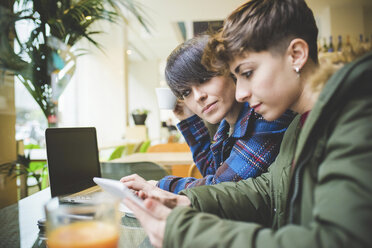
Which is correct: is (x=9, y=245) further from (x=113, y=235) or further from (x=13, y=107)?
(x=13, y=107)

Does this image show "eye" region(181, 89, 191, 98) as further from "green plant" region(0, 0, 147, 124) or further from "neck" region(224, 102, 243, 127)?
"green plant" region(0, 0, 147, 124)

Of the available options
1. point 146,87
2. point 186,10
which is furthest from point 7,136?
point 146,87

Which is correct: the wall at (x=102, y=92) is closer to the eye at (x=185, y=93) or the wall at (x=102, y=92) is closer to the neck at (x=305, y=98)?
the eye at (x=185, y=93)

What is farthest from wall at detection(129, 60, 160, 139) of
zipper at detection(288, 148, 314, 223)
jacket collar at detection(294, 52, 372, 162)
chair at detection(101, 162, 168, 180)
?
jacket collar at detection(294, 52, 372, 162)

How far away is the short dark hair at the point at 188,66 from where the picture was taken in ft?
4.29

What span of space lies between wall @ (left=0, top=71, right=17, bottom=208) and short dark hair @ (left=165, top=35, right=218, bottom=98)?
111 centimetres

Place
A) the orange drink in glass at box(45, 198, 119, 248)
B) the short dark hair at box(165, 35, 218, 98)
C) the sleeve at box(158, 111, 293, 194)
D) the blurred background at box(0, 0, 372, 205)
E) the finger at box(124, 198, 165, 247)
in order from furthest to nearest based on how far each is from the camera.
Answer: the blurred background at box(0, 0, 372, 205), the short dark hair at box(165, 35, 218, 98), the sleeve at box(158, 111, 293, 194), the finger at box(124, 198, 165, 247), the orange drink in glass at box(45, 198, 119, 248)

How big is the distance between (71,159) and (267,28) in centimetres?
89

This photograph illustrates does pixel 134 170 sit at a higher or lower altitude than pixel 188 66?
lower

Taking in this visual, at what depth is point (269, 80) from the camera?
29.3 inches

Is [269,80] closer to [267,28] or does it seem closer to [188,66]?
[267,28]

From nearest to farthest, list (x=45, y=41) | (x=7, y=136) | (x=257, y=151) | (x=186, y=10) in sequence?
1. (x=257, y=151)
2. (x=7, y=136)
3. (x=45, y=41)
4. (x=186, y=10)

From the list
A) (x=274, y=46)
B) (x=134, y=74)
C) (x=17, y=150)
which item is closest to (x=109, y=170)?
(x=17, y=150)

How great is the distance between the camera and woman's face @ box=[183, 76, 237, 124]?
131 cm
